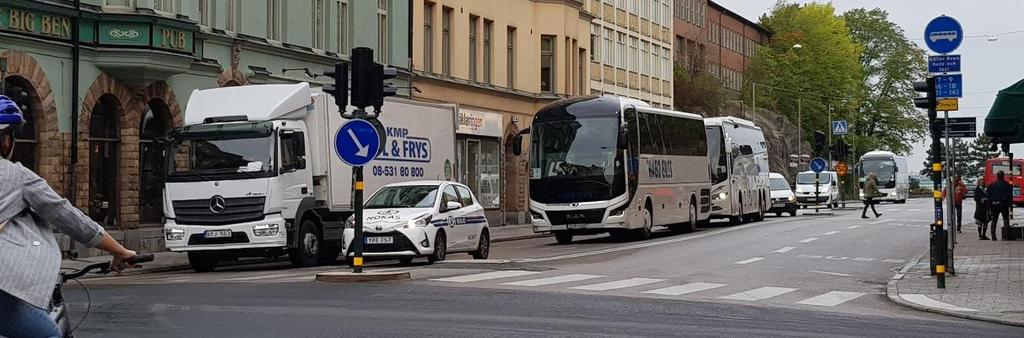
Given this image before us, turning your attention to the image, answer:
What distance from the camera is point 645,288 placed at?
19.4m

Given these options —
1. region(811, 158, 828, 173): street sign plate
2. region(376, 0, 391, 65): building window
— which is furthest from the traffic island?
region(811, 158, 828, 173): street sign plate

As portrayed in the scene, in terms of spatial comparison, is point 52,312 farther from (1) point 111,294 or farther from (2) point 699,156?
(2) point 699,156

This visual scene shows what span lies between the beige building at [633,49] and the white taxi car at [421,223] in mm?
36443

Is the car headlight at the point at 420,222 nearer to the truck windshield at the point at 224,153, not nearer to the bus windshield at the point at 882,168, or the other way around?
the truck windshield at the point at 224,153

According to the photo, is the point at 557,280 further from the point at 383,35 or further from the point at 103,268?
the point at 383,35

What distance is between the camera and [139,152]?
103 ft

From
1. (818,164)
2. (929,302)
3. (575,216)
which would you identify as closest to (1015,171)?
(818,164)

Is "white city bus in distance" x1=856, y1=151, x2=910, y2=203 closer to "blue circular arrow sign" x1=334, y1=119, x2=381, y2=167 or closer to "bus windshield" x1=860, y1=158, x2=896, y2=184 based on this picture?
"bus windshield" x1=860, y1=158, x2=896, y2=184

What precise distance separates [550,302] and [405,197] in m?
9.32

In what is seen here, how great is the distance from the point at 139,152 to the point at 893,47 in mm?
96868

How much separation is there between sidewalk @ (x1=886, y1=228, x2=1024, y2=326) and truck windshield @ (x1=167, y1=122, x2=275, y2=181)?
9.94 metres

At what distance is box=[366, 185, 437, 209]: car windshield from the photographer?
2452cm

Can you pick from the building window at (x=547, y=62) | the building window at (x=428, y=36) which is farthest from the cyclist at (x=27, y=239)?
the building window at (x=547, y=62)

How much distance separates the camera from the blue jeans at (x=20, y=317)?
18.3ft
